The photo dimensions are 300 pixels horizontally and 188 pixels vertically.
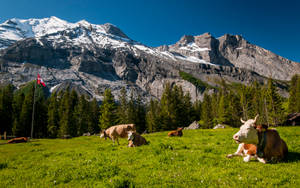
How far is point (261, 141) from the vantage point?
25.1 feet

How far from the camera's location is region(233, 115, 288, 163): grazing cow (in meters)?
7.41

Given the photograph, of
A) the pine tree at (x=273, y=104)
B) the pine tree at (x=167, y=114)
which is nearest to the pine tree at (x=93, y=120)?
the pine tree at (x=167, y=114)

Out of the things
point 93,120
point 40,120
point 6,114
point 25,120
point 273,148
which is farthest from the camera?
point 93,120

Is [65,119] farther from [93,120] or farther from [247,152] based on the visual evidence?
[247,152]

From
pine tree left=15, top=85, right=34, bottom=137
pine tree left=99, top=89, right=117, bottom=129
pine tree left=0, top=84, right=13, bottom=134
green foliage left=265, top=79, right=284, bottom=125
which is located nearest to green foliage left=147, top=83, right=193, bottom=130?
pine tree left=99, top=89, right=117, bottom=129

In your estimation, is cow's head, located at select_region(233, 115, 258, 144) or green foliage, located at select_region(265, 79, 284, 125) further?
green foliage, located at select_region(265, 79, 284, 125)

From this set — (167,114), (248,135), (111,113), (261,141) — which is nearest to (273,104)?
(167,114)

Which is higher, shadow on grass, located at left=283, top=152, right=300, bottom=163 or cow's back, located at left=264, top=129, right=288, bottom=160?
cow's back, located at left=264, top=129, right=288, bottom=160

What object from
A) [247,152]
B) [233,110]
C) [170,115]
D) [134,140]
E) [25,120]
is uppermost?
[233,110]

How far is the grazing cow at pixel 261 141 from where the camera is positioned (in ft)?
24.3

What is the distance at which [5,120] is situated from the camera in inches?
2349

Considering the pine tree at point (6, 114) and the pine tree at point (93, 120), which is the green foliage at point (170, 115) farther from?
the pine tree at point (6, 114)

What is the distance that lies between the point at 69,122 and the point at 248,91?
70313mm

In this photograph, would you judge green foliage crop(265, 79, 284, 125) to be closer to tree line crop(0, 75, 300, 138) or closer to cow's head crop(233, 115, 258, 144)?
tree line crop(0, 75, 300, 138)
